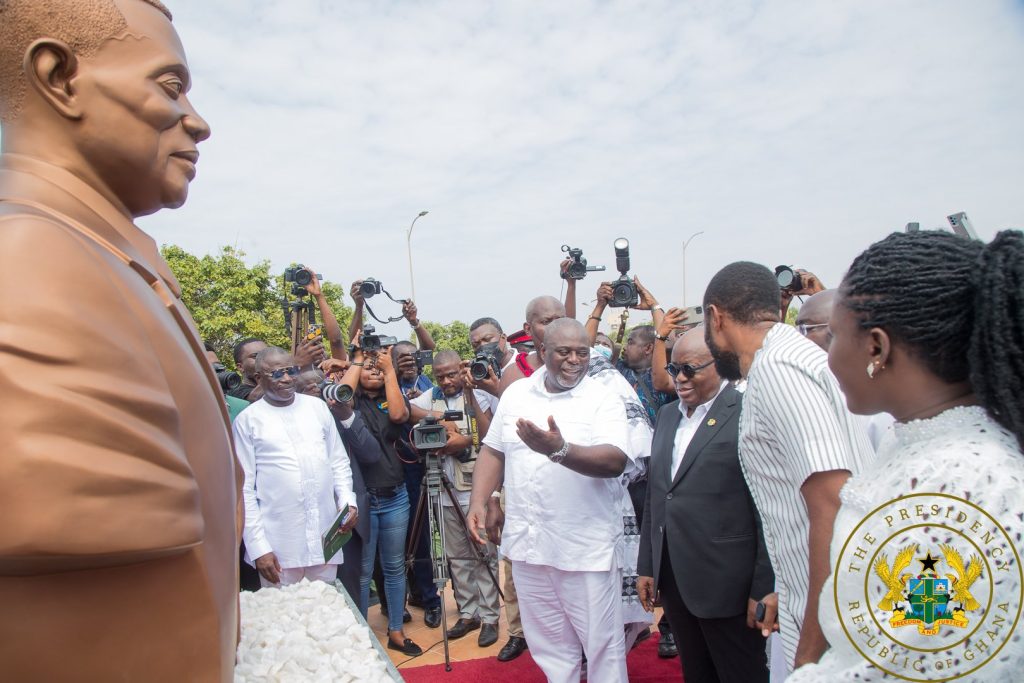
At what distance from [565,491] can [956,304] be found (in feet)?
8.04

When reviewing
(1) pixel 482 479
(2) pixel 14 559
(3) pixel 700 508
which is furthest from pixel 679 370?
(2) pixel 14 559

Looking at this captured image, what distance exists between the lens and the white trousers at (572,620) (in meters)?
3.53

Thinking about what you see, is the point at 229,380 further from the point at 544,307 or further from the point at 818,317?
the point at 818,317

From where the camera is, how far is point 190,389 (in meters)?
1.27

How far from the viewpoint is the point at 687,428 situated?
3.43m

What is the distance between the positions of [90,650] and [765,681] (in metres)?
2.75

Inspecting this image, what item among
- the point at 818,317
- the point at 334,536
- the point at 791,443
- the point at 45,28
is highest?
the point at 45,28

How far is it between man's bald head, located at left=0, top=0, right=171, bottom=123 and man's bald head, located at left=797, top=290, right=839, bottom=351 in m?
3.24

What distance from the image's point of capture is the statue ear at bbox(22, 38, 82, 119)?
1236 mm

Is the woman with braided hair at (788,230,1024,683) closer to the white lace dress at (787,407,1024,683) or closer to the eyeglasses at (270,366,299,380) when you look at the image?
the white lace dress at (787,407,1024,683)

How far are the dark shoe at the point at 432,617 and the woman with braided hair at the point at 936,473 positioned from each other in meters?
4.76

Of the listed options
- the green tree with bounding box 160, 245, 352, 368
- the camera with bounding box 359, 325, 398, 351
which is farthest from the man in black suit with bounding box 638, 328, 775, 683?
the green tree with bounding box 160, 245, 352, 368

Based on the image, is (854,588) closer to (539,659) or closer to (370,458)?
(539,659)

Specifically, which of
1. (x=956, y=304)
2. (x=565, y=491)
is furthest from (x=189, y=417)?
(x=565, y=491)
